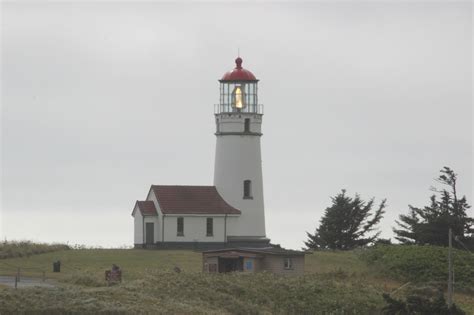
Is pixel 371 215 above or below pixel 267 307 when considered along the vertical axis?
above

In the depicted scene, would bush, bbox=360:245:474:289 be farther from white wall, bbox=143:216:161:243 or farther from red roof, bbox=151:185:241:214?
white wall, bbox=143:216:161:243

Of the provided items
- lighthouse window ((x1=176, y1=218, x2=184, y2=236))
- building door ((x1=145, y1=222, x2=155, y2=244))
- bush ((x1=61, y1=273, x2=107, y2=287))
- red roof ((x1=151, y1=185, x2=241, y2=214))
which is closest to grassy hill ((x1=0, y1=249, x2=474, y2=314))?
bush ((x1=61, y1=273, x2=107, y2=287))

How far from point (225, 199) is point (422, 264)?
12.2 metres

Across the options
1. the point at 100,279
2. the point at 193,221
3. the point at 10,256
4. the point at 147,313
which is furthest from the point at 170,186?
the point at 147,313

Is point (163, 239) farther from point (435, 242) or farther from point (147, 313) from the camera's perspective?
point (147, 313)

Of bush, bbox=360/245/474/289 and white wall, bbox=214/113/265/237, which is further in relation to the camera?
white wall, bbox=214/113/265/237

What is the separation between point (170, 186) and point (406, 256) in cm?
1367

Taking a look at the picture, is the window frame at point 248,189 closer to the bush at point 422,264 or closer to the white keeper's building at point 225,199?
the white keeper's building at point 225,199

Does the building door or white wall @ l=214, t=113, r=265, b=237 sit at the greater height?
white wall @ l=214, t=113, r=265, b=237

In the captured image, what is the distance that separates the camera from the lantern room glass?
78000 millimetres

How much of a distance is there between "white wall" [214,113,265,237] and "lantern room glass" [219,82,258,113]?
0.55 m

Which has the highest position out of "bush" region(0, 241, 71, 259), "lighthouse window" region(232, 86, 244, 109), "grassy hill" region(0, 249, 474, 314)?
"lighthouse window" region(232, 86, 244, 109)

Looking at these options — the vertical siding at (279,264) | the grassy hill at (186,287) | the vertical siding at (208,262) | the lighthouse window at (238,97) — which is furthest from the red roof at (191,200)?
the vertical siding at (279,264)

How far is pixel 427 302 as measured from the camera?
163ft
